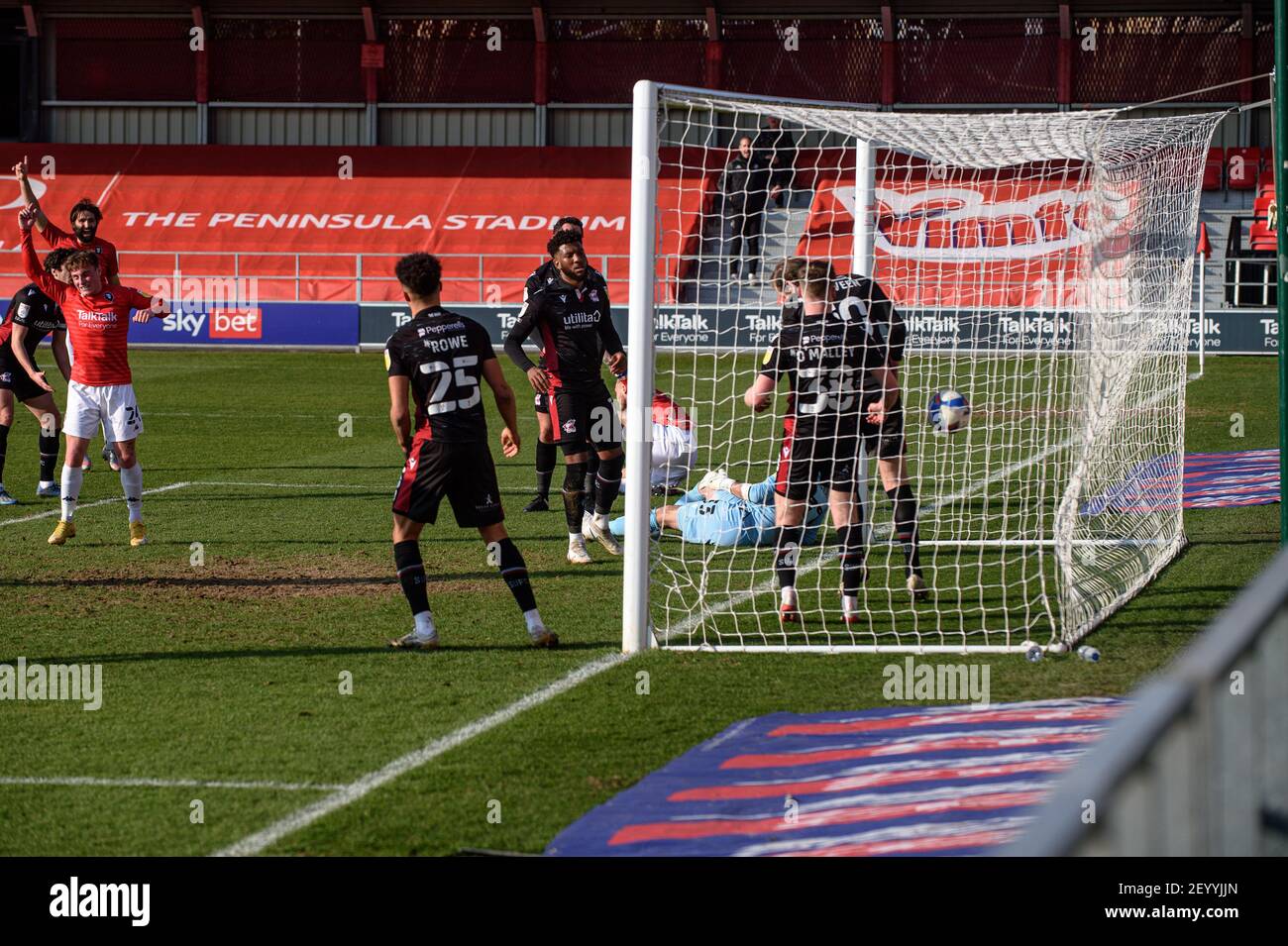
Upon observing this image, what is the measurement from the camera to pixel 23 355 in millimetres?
12453

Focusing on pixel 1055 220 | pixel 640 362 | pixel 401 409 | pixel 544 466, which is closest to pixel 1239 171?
pixel 1055 220

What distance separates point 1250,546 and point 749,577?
341cm

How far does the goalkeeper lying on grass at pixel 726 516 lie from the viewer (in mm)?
10922

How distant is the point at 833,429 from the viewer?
28.0 ft

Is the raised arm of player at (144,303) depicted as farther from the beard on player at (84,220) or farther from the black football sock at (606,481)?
the black football sock at (606,481)

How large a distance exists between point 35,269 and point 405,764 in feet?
24.4

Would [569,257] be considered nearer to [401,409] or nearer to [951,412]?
[951,412]

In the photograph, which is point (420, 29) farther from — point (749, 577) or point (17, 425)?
point (749, 577)

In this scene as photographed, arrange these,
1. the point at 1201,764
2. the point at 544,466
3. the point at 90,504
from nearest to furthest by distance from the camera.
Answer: the point at 1201,764 → the point at 544,466 → the point at 90,504

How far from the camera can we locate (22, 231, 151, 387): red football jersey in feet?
35.4

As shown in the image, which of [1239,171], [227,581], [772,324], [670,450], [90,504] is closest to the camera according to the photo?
[227,581]

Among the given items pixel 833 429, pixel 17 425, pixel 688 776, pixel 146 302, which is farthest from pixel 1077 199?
pixel 17 425

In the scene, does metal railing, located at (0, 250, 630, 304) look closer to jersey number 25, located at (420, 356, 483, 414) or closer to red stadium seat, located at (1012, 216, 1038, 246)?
red stadium seat, located at (1012, 216, 1038, 246)

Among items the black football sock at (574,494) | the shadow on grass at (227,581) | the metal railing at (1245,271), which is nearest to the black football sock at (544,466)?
the black football sock at (574,494)
